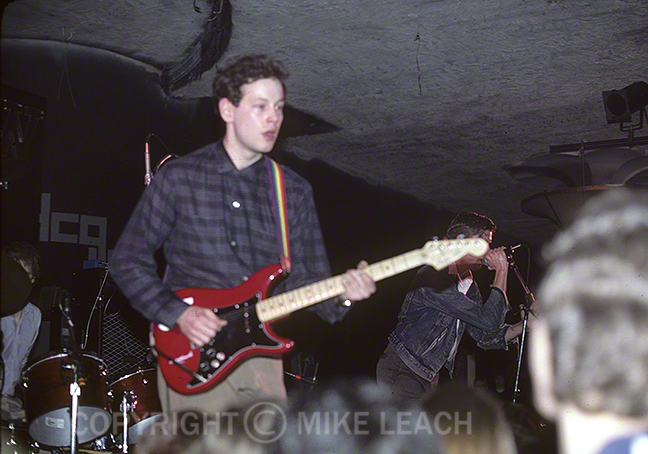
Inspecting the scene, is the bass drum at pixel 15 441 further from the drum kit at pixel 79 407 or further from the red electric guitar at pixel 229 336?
the red electric guitar at pixel 229 336

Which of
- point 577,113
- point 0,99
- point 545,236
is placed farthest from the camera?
point 545,236

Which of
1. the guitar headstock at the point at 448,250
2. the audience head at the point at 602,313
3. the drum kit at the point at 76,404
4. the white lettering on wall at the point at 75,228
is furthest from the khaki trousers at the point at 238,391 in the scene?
the white lettering on wall at the point at 75,228

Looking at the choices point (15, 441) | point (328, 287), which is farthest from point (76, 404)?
point (328, 287)

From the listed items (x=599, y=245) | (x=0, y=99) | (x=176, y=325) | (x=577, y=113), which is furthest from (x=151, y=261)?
(x=577, y=113)

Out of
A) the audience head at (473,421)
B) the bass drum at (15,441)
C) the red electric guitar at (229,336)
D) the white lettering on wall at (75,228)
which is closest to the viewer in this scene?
the audience head at (473,421)

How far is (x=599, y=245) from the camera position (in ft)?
2.73

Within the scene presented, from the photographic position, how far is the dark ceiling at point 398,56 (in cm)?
391

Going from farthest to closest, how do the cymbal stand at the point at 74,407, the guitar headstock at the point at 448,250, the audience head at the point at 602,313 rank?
the cymbal stand at the point at 74,407, the guitar headstock at the point at 448,250, the audience head at the point at 602,313

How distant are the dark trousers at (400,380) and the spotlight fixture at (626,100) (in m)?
2.56

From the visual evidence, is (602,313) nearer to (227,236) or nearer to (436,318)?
(227,236)

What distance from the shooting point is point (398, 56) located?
454 cm

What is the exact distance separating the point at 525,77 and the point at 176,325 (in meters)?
3.58

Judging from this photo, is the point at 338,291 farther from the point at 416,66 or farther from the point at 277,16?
the point at 416,66

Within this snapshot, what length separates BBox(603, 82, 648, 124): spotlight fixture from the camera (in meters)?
4.76
